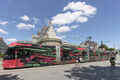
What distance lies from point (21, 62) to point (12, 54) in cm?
143

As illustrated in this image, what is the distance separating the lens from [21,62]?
957 centimetres

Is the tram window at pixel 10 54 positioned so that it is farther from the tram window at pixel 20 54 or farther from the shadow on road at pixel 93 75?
the shadow on road at pixel 93 75

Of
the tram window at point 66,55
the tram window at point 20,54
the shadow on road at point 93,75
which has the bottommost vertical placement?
the shadow on road at point 93,75

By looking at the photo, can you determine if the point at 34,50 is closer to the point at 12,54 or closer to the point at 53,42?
the point at 12,54

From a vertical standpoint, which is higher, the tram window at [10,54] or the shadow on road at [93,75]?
the tram window at [10,54]

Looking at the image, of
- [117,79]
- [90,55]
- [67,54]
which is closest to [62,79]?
[117,79]

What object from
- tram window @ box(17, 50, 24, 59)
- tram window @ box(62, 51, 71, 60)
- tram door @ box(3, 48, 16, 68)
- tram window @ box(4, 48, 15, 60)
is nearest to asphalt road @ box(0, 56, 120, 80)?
tram door @ box(3, 48, 16, 68)

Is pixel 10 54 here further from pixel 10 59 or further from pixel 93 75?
pixel 93 75

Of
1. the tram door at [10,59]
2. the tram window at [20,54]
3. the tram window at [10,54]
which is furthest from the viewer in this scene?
the tram window at [20,54]

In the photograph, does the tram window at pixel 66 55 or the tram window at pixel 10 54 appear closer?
the tram window at pixel 10 54

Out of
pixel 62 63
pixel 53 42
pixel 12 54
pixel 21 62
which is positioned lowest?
pixel 62 63

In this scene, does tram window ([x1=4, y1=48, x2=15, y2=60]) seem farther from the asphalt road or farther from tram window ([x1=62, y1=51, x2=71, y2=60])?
tram window ([x1=62, y1=51, x2=71, y2=60])

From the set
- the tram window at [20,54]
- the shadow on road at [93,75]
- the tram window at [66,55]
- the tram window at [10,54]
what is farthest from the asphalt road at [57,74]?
the tram window at [66,55]

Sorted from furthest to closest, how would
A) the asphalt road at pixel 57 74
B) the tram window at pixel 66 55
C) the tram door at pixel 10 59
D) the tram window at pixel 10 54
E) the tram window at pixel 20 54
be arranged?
the tram window at pixel 66 55
the tram window at pixel 20 54
the tram window at pixel 10 54
the tram door at pixel 10 59
the asphalt road at pixel 57 74
